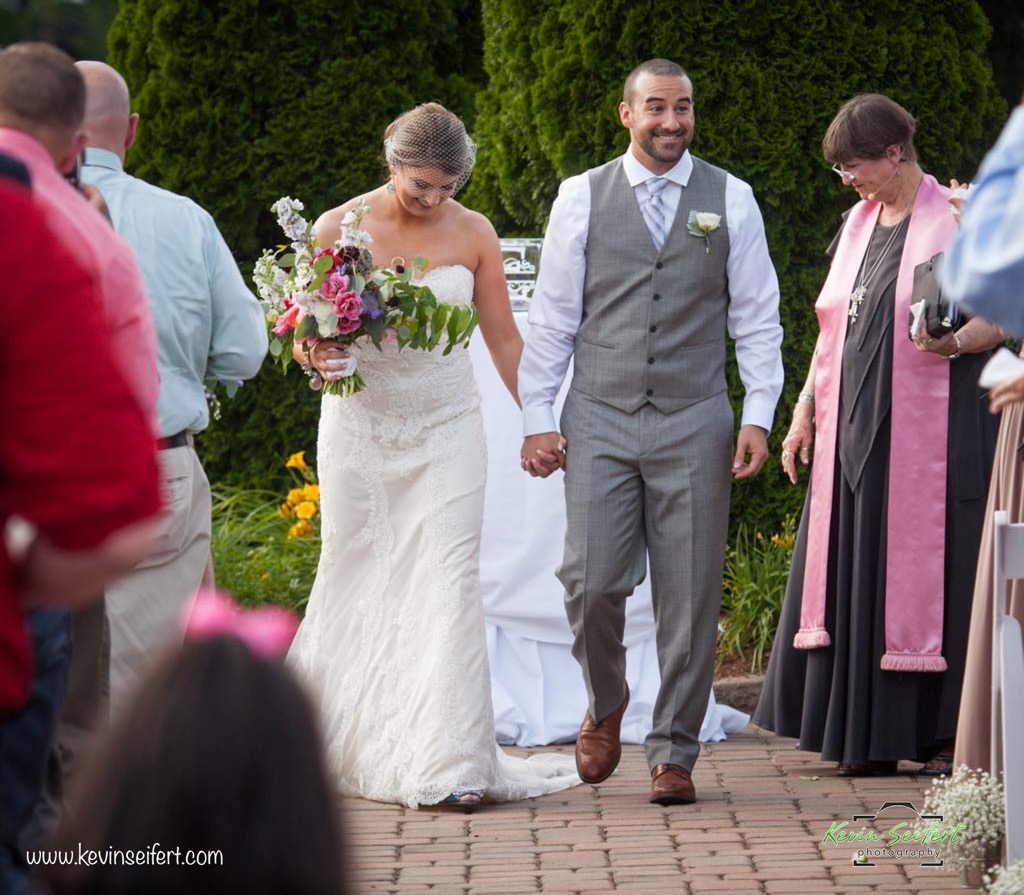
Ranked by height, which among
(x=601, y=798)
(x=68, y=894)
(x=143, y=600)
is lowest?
(x=601, y=798)

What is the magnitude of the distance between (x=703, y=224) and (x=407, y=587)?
170 centimetres

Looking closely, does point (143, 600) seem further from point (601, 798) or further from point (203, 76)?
point (203, 76)

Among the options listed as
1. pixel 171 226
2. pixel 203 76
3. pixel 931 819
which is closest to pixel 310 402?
pixel 203 76

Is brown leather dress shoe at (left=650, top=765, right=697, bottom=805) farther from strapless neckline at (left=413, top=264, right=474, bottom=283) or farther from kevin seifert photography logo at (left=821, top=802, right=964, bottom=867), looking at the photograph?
strapless neckline at (left=413, top=264, right=474, bottom=283)

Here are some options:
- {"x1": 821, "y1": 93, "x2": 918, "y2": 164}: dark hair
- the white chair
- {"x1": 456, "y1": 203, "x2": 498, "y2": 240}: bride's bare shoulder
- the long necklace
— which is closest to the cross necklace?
the long necklace

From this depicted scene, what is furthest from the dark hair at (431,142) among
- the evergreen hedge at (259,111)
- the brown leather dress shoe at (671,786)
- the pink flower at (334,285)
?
the evergreen hedge at (259,111)

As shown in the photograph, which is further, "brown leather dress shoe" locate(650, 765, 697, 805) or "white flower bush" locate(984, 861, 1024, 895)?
"brown leather dress shoe" locate(650, 765, 697, 805)

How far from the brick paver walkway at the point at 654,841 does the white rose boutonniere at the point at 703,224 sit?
1.94m

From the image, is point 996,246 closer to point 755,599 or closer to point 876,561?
point 876,561

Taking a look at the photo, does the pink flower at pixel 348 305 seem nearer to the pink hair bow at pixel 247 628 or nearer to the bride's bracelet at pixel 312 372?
the bride's bracelet at pixel 312 372

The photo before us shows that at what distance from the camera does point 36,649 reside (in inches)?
117

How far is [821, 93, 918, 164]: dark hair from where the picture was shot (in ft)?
20.3

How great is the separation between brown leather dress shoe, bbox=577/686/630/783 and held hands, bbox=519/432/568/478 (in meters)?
0.88

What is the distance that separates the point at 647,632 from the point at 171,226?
3.39 metres
